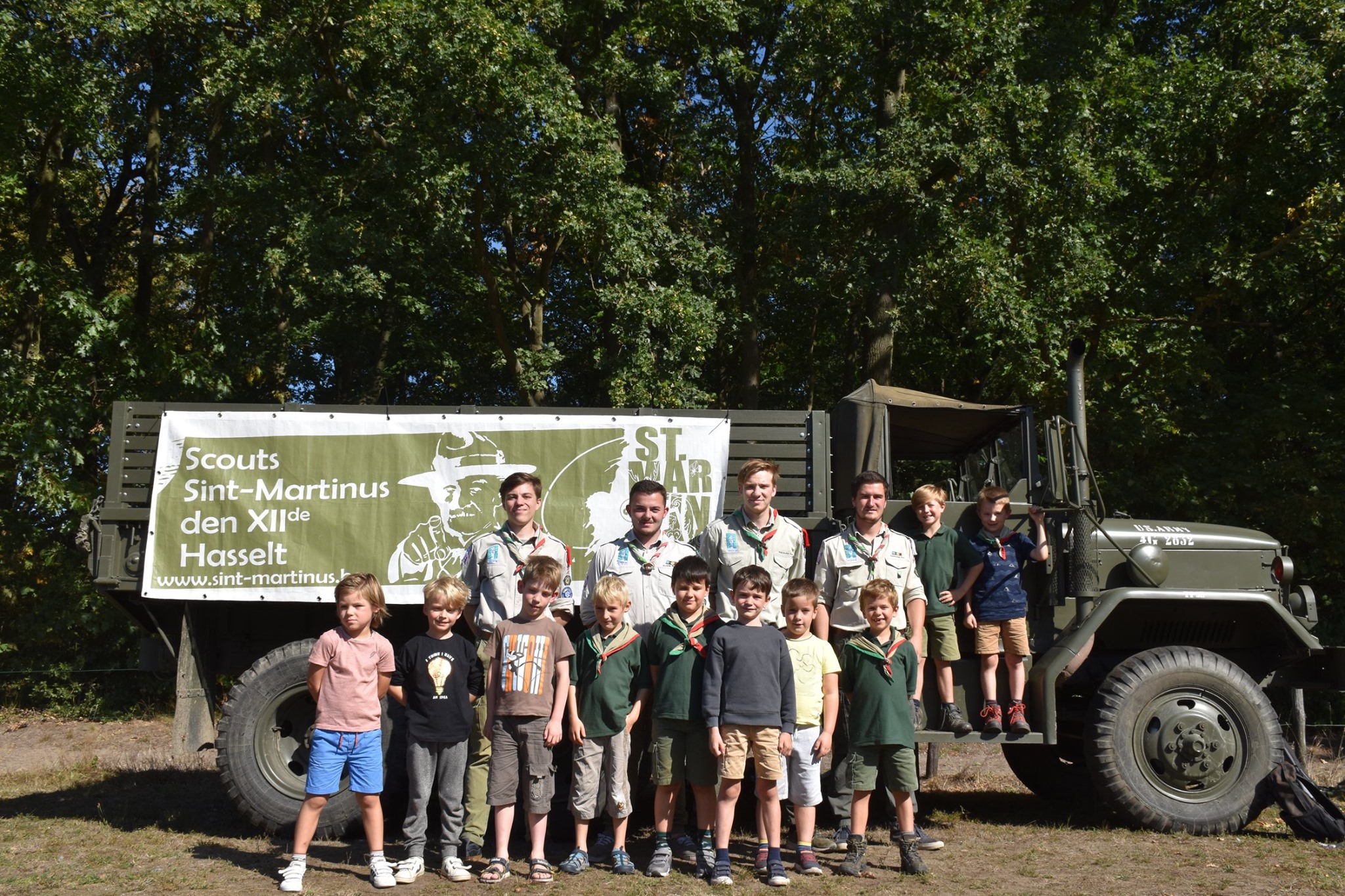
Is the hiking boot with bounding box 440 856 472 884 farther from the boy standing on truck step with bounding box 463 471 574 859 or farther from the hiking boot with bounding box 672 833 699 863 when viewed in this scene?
the hiking boot with bounding box 672 833 699 863

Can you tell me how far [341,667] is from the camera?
5973 mm

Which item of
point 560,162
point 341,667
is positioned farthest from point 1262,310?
point 341,667

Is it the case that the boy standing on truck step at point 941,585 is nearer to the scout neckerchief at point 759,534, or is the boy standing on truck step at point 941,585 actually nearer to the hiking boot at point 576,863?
the scout neckerchief at point 759,534

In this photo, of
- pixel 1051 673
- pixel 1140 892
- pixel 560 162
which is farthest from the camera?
pixel 560 162

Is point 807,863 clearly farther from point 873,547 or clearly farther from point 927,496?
point 927,496

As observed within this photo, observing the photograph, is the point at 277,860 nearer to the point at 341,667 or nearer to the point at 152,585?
the point at 341,667

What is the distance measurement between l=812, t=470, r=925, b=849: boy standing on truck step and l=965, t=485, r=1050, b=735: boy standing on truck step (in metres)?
0.67

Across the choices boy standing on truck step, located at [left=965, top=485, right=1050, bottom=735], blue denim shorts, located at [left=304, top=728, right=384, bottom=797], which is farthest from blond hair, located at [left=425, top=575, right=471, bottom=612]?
boy standing on truck step, located at [left=965, top=485, right=1050, bottom=735]

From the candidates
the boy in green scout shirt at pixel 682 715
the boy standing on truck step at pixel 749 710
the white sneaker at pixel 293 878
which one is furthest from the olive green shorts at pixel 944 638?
the white sneaker at pixel 293 878

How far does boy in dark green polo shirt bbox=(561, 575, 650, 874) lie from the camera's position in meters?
6.09

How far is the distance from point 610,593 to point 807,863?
1.68m

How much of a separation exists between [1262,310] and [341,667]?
53.1 feet

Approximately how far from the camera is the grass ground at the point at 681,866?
5895 millimetres

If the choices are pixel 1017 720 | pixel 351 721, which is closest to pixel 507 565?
pixel 351 721
